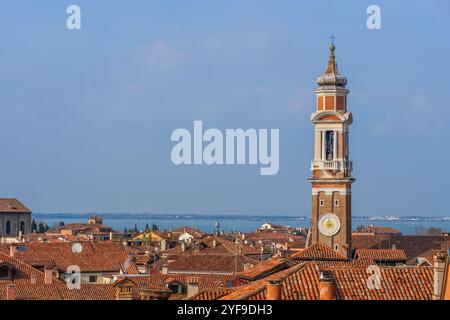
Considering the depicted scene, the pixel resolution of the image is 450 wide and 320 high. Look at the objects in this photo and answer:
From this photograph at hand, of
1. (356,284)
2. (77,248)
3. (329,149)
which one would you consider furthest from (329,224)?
(356,284)

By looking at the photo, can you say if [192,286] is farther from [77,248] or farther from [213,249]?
[213,249]

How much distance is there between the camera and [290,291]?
63.1 ft

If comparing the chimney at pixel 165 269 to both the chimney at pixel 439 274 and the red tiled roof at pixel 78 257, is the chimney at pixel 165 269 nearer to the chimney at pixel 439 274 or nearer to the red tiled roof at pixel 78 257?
the red tiled roof at pixel 78 257

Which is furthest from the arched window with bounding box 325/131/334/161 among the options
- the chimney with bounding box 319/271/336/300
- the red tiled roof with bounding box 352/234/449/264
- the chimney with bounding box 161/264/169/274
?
the chimney with bounding box 319/271/336/300

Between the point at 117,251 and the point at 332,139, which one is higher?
the point at 332,139

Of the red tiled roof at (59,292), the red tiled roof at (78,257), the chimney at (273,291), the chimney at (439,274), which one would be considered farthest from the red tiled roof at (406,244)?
the chimney at (273,291)

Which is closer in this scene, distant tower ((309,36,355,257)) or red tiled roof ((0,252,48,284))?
red tiled roof ((0,252,48,284))

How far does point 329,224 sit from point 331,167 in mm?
2213

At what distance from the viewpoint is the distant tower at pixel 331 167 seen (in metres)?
49.8

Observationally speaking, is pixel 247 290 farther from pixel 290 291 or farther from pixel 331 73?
pixel 331 73

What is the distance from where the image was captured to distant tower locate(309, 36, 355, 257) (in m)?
49.8

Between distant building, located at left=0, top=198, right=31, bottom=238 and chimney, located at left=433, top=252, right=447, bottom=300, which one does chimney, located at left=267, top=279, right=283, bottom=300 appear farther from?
distant building, located at left=0, top=198, right=31, bottom=238
